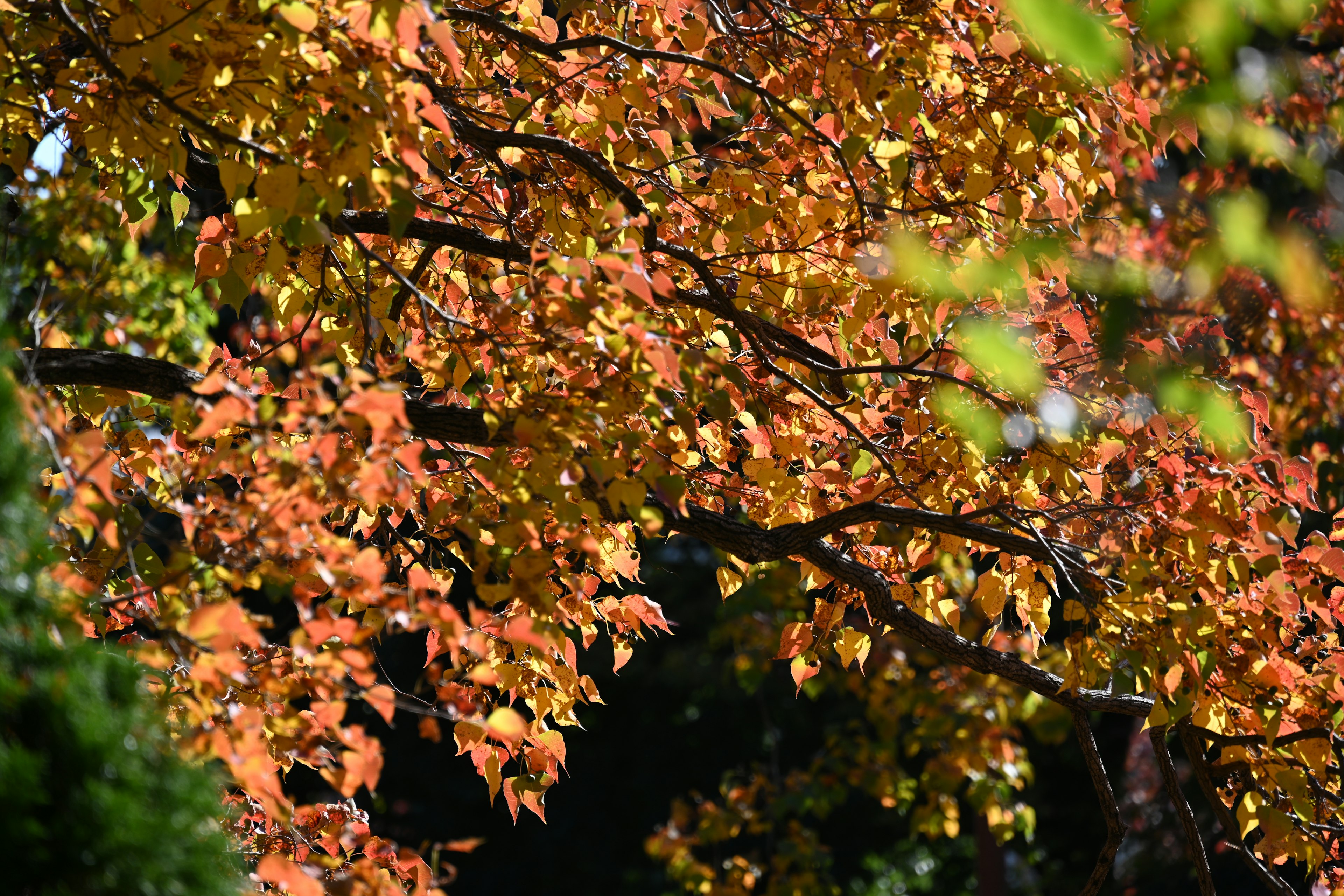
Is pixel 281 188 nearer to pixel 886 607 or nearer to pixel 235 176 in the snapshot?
pixel 235 176

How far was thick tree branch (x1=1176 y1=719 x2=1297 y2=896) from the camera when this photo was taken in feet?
9.89

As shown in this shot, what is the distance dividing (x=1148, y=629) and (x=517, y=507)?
56.9 inches

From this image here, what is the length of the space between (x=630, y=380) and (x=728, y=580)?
106cm

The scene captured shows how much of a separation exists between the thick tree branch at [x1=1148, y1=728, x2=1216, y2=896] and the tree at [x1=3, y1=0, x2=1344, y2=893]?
34mm

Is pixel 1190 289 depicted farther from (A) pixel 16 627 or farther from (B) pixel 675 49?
(B) pixel 675 49

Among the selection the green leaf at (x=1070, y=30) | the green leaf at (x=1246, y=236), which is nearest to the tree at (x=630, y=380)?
the green leaf at (x=1246, y=236)

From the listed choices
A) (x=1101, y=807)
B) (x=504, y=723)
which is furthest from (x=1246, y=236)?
(x=1101, y=807)

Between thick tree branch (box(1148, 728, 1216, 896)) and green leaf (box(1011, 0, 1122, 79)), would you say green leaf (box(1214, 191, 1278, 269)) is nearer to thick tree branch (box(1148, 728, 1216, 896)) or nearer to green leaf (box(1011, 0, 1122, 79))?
green leaf (box(1011, 0, 1122, 79))

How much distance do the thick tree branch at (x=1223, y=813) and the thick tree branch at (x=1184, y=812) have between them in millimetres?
64

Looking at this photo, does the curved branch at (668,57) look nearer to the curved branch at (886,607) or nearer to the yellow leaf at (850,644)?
the curved branch at (886,607)

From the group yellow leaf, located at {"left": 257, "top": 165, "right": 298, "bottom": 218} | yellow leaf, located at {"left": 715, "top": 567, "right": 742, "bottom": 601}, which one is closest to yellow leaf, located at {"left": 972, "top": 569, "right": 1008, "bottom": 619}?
yellow leaf, located at {"left": 715, "top": 567, "right": 742, "bottom": 601}

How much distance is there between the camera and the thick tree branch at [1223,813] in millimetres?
3014

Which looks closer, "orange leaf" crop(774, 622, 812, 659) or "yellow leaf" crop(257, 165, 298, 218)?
"yellow leaf" crop(257, 165, 298, 218)

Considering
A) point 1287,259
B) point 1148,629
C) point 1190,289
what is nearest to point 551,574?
point 1148,629
